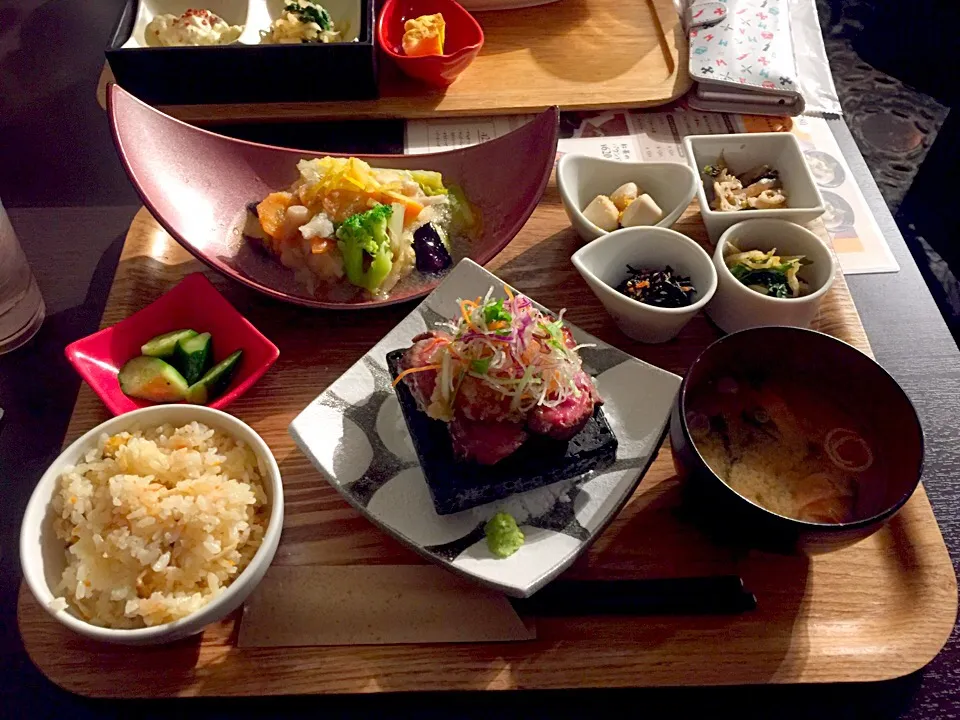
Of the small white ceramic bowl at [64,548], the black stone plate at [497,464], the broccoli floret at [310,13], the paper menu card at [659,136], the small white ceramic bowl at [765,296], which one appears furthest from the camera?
the broccoli floret at [310,13]

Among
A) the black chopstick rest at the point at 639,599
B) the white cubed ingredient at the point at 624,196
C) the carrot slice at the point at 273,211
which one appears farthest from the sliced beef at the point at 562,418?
the carrot slice at the point at 273,211

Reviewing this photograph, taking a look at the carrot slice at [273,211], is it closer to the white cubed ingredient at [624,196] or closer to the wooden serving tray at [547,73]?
the wooden serving tray at [547,73]

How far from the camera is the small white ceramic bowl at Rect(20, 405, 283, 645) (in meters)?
1.10

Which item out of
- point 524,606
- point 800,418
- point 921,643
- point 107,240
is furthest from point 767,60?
point 107,240

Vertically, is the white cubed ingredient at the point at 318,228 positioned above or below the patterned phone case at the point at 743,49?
below

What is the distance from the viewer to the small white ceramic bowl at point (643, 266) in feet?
5.22

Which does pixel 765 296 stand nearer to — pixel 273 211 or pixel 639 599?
pixel 639 599

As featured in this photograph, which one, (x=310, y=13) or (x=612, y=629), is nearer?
(x=612, y=629)

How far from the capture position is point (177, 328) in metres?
1.65

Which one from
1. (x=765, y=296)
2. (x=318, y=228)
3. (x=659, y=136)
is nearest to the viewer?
(x=765, y=296)

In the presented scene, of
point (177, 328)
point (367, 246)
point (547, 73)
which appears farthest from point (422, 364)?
point (547, 73)

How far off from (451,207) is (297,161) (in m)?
0.45

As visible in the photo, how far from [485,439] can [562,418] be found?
15cm

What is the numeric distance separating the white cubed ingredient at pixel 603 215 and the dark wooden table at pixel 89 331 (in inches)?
28.5
